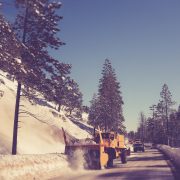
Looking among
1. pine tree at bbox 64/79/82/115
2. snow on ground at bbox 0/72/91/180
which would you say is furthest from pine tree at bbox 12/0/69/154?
pine tree at bbox 64/79/82/115

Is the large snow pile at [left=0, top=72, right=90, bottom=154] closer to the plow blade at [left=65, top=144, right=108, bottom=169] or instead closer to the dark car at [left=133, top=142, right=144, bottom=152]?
the dark car at [left=133, top=142, right=144, bottom=152]

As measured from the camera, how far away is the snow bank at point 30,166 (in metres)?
16.5

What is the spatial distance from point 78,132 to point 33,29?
5334 centimetres

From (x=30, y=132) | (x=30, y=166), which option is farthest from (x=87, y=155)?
(x=30, y=132)

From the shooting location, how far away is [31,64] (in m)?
28.9

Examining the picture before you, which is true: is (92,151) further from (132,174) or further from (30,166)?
(30,166)

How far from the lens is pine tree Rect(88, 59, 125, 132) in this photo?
72.6 m

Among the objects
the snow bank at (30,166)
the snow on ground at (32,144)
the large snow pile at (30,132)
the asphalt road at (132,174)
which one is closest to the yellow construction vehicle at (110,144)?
the asphalt road at (132,174)

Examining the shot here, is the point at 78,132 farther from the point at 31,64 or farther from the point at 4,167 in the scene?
the point at 4,167

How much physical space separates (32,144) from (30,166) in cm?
3491

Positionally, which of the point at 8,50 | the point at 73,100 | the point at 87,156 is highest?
the point at 73,100

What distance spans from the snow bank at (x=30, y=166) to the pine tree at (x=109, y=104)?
48097 millimetres

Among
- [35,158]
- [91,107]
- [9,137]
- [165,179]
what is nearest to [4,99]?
[9,137]

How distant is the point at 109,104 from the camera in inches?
2872
